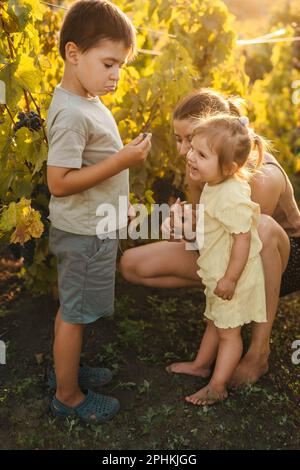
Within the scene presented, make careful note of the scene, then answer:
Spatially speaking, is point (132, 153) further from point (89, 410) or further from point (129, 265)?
point (89, 410)

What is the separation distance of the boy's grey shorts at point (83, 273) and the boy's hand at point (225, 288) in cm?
43

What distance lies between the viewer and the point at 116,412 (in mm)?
2594

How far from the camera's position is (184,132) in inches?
104

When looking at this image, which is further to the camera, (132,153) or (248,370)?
(248,370)

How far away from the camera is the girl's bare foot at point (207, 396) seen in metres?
2.61

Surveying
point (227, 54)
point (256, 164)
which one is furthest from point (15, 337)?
point (227, 54)

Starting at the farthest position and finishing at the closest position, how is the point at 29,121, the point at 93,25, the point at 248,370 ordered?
the point at 248,370, the point at 29,121, the point at 93,25

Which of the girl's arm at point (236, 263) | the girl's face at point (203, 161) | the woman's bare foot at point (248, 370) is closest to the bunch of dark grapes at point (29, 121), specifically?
the girl's face at point (203, 161)

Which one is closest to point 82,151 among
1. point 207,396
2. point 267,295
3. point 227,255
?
point 227,255

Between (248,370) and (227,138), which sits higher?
(227,138)

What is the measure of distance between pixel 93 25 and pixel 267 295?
133 cm

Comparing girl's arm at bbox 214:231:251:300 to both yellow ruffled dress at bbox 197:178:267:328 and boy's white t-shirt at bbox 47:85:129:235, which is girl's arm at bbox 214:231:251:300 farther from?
boy's white t-shirt at bbox 47:85:129:235

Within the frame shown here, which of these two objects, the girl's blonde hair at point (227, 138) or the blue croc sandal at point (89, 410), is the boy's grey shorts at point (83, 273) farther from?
the girl's blonde hair at point (227, 138)

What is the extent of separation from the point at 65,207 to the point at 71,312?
1.33 feet
